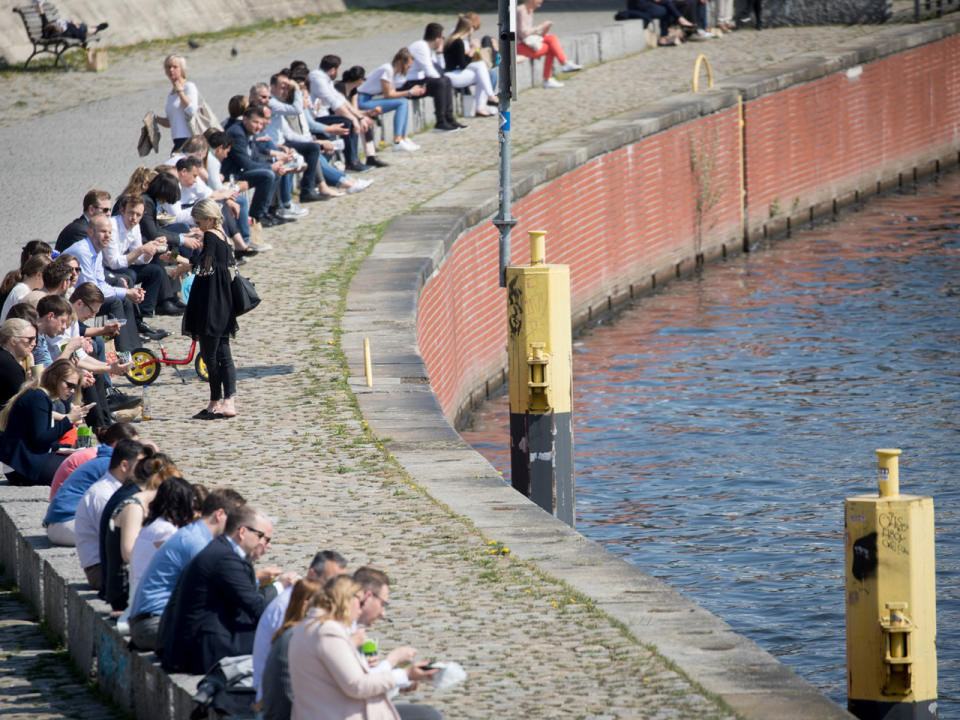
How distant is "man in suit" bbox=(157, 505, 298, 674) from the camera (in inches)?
312

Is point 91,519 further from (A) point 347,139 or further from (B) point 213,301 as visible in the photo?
(A) point 347,139

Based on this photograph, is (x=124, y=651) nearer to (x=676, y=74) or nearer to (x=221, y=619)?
(x=221, y=619)


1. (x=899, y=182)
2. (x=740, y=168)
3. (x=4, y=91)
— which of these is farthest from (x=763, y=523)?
(x=899, y=182)

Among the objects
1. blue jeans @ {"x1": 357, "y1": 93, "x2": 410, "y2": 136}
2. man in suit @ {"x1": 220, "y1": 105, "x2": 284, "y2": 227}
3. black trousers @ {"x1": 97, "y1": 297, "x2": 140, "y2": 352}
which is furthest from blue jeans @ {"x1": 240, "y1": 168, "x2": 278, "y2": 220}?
black trousers @ {"x1": 97, "y1": 297, "x2": 140, "y2": 352}

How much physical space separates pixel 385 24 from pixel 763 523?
1795cm

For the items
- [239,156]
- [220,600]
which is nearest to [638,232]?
[239,156]

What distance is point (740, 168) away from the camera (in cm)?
2658

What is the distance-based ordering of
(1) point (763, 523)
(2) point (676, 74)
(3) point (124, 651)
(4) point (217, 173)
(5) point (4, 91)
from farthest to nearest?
(2) point (676, 74), (5) point (4, 91), (4) point (217, 173), (1) point (763, 523), (3) point (124, 651)

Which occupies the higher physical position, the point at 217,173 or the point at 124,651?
the point at 217,173

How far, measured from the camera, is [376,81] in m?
22.3

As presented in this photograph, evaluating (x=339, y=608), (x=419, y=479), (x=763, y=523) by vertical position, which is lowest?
(x=763, y=523)

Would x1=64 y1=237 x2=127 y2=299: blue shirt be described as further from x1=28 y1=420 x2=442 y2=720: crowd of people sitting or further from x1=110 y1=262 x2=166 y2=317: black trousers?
x1=28 y1=420 x2=442 y2=720: crowd of people sitting

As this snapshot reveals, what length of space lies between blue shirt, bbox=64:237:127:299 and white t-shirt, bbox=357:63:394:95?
872cm

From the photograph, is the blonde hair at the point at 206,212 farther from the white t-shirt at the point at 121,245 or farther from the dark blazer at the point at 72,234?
the dark blazer at the point at 72,234
